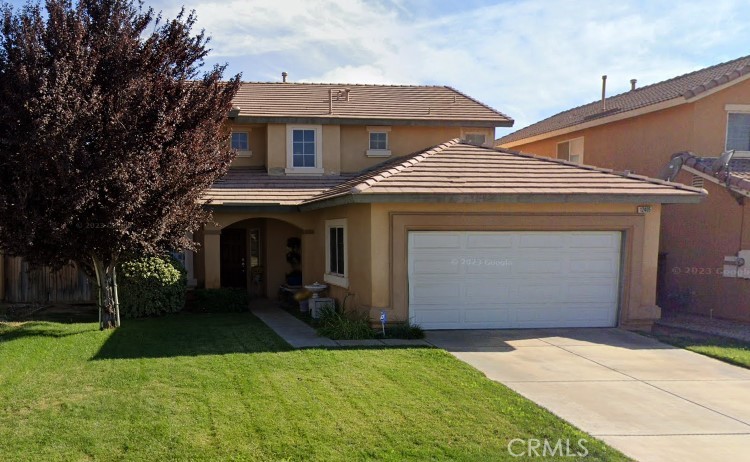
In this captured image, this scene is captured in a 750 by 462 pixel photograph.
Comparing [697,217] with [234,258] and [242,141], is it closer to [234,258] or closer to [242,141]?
[242,141]

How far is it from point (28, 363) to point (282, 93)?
39.9 feet

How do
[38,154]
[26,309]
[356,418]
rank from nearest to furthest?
[356,418]
[38,154]
[26,309]

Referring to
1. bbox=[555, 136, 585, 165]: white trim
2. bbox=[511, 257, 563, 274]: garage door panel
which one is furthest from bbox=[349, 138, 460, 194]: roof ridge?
bbox=[555, 136, 585, 165]: white trim

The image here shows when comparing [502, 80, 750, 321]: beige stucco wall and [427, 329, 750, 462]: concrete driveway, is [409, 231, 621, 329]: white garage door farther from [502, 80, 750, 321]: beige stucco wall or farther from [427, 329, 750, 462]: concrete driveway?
[502, 80, 750, 321]: beige stucco wall

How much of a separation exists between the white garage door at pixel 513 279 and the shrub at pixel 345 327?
1.07 meters

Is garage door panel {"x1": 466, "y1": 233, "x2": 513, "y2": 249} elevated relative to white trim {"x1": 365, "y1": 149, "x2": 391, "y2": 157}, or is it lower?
lower

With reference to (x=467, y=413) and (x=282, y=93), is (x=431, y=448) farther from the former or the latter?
(x=282, y=93)

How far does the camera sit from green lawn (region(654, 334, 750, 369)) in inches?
357

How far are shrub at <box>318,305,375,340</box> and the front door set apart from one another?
676cm

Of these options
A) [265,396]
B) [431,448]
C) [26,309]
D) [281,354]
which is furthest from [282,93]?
[431,448]

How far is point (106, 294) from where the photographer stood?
10.7 m

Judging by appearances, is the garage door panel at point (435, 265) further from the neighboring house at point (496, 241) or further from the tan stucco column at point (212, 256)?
the tan stucco column at point (212, 256)

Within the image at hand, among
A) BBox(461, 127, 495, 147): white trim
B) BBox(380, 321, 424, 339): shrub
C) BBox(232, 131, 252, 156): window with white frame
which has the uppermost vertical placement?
BBox(461, 127, 495, 147): white trim

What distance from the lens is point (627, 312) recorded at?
37.6 ft
